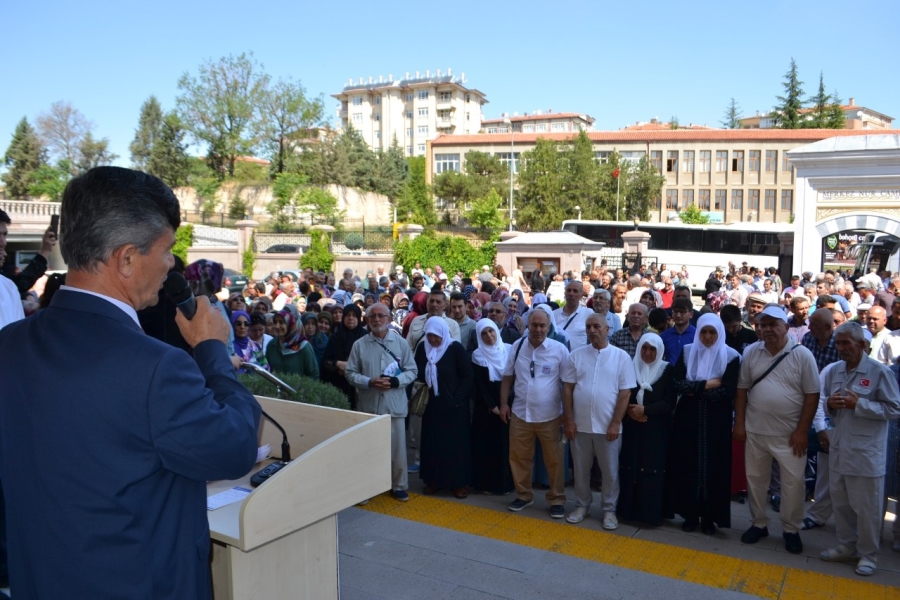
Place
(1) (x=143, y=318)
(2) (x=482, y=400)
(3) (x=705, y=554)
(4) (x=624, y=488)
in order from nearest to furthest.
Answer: (1) (x=143, y=318) < (3) (x=705, y=554) < (4) (x=624, y=488) < (2) (x=482, y=400)

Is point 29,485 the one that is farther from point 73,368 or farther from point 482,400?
point 482,400

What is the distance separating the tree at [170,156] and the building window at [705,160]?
46051 mm

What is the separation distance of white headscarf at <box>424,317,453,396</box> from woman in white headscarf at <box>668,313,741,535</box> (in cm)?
231

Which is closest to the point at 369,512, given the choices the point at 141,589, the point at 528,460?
the point at 528,460

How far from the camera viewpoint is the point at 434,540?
5676 mm

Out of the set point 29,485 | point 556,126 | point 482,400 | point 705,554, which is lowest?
point 705,554

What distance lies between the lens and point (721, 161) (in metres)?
65.9

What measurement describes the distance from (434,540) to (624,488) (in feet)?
5.86

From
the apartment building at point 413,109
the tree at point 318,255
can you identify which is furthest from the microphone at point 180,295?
the apartment building at point 413,109

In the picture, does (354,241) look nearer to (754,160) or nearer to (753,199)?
(754,160)

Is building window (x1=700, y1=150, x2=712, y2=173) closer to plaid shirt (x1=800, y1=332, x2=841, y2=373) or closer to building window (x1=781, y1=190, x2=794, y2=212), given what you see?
building window (x1=781, y1=190, x2=794, y2=212)

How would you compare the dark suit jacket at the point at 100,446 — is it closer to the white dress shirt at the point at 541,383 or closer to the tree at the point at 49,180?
the white dress shirt at the point at 541,383

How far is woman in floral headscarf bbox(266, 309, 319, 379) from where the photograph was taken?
7.47 metres

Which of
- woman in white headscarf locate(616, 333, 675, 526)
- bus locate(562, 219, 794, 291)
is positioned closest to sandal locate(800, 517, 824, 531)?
woman in white headscarf locate(616, 333, 675, 526)
